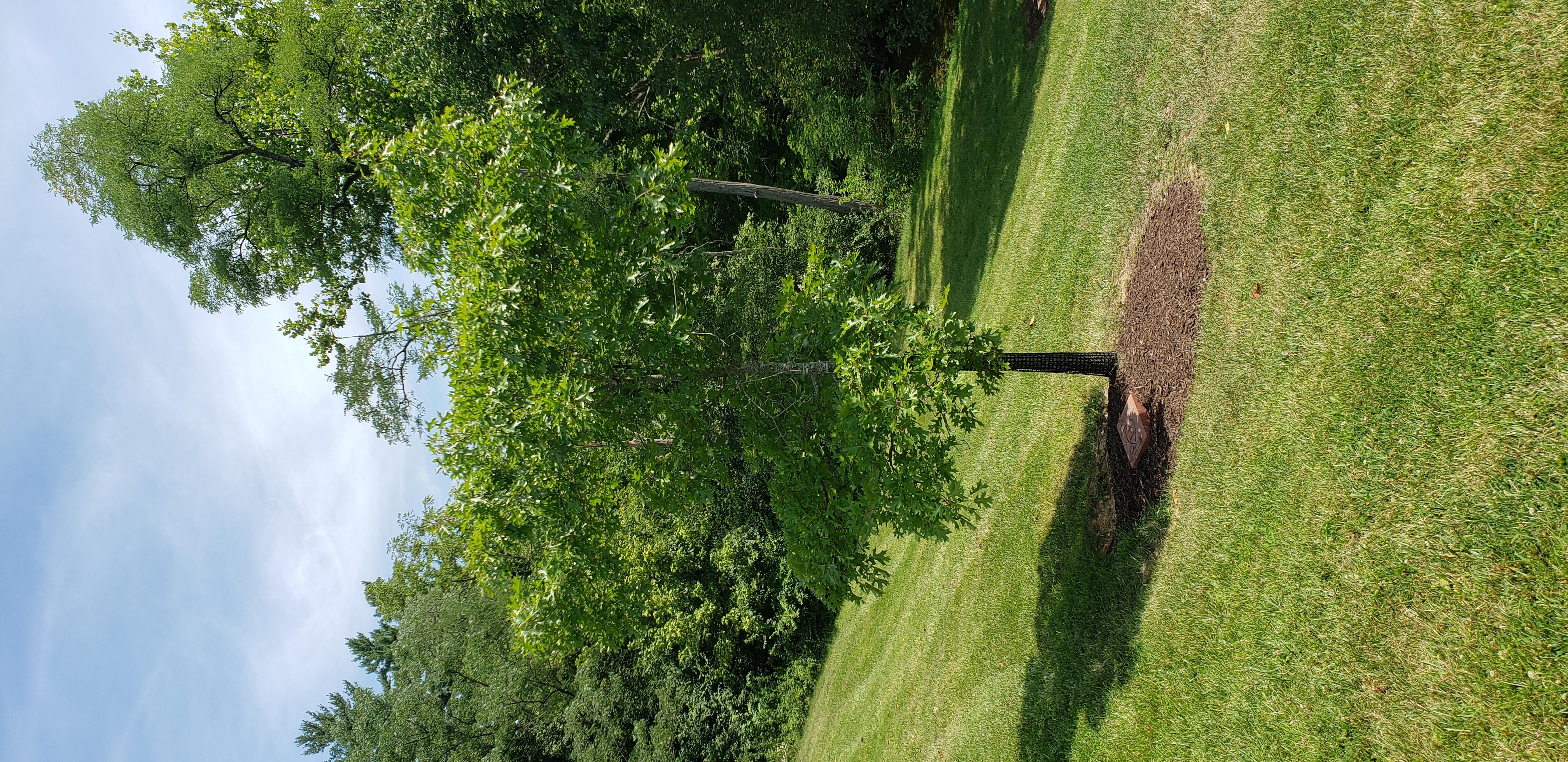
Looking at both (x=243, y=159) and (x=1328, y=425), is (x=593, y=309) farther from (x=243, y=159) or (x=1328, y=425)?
(x=243, y=159)

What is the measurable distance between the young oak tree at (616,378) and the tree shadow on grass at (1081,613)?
1707mm

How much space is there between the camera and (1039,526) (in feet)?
34.2

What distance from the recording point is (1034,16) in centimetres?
1491

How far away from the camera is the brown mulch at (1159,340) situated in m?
7.91

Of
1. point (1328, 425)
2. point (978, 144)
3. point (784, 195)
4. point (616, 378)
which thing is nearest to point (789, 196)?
point (784, 195)

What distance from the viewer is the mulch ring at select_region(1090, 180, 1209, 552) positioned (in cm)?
792

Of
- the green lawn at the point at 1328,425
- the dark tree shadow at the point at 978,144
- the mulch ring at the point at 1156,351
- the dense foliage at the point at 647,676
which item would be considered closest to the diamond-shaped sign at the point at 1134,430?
the mulch ring at the point at 1156,351

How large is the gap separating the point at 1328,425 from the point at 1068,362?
129 inches

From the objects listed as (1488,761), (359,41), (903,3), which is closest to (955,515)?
(1488,761)

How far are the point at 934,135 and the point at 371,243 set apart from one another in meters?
14.3

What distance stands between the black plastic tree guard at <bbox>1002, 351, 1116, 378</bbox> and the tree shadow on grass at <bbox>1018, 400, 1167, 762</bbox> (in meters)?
0.51

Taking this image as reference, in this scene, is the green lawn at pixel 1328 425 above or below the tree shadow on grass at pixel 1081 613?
above

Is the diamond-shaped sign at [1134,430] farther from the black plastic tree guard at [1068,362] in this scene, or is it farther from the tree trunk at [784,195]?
the tree trunk at [784,195]

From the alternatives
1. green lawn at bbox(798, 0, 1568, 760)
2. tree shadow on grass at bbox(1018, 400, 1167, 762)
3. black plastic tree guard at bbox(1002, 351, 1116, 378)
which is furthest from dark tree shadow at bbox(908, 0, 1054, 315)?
tree shadow on grass at bbox(1018, 400, 1167, 762)
